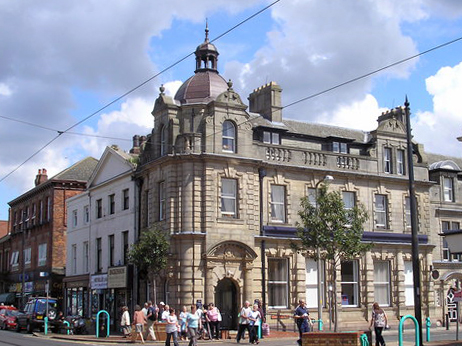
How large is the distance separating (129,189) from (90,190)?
652 cm

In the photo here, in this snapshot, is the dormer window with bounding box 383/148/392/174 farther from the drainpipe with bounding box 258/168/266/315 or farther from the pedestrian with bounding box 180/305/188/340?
the pedestrian with bounding box 180/305/188/340

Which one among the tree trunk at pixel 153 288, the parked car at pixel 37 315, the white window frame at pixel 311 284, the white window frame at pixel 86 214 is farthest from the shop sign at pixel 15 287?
the white window frame at pixel 311 284

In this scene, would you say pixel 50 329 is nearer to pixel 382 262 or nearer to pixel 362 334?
pixel 382 262

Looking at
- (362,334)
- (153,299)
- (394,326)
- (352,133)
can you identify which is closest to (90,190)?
(153,299)

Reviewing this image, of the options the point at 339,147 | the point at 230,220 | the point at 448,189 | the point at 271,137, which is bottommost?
the point at 230,220

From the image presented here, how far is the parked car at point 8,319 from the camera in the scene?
40006 millimetres

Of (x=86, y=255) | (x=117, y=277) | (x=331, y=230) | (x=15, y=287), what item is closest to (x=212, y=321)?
(x=331, y=230)

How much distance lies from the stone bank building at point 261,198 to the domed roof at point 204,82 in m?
0.07

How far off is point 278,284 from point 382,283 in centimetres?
723

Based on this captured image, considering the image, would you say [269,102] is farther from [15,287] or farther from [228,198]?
[15,287]

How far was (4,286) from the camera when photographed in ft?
204

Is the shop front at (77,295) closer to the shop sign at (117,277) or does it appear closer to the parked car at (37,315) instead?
the shop sign at (117,277)

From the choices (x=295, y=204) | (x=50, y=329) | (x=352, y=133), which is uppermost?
(x=352, y=133)

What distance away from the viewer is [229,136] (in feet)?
114
